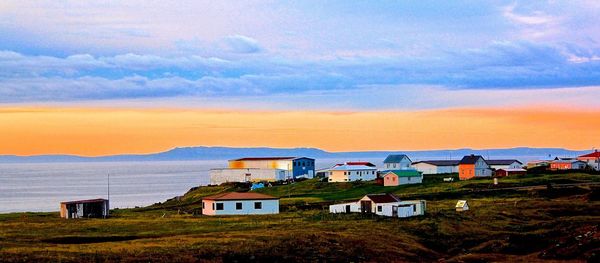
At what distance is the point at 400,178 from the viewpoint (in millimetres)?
125500

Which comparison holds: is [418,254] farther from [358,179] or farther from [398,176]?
[358,179]

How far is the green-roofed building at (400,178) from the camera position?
125500mm

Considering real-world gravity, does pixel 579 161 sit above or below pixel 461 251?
above

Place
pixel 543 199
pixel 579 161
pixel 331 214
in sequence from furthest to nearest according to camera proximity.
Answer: pixel 579 161 → pixel 543 199 → pixel 331 214

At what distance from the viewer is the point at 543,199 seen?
3610 inches

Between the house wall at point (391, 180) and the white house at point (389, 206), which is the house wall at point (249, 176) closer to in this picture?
the house wall at point (391, 180)

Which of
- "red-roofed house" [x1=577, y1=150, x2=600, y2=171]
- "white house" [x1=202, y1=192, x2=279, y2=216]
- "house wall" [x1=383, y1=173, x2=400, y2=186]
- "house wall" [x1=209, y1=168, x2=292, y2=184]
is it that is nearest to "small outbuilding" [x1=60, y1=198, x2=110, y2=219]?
"white house" [x1=202, y1=192, x2=279, y2=216]

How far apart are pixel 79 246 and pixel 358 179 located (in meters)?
94.4

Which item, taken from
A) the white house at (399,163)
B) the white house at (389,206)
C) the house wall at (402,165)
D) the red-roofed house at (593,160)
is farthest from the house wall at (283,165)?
the white house at (389,206)

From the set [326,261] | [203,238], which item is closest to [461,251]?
[326,261]

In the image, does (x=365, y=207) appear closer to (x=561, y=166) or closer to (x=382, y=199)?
(x=382, y=199)

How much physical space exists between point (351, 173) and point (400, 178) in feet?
62.2

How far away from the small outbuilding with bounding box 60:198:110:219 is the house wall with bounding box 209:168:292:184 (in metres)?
75.3

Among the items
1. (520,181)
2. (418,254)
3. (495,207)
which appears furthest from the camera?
(520,181)
